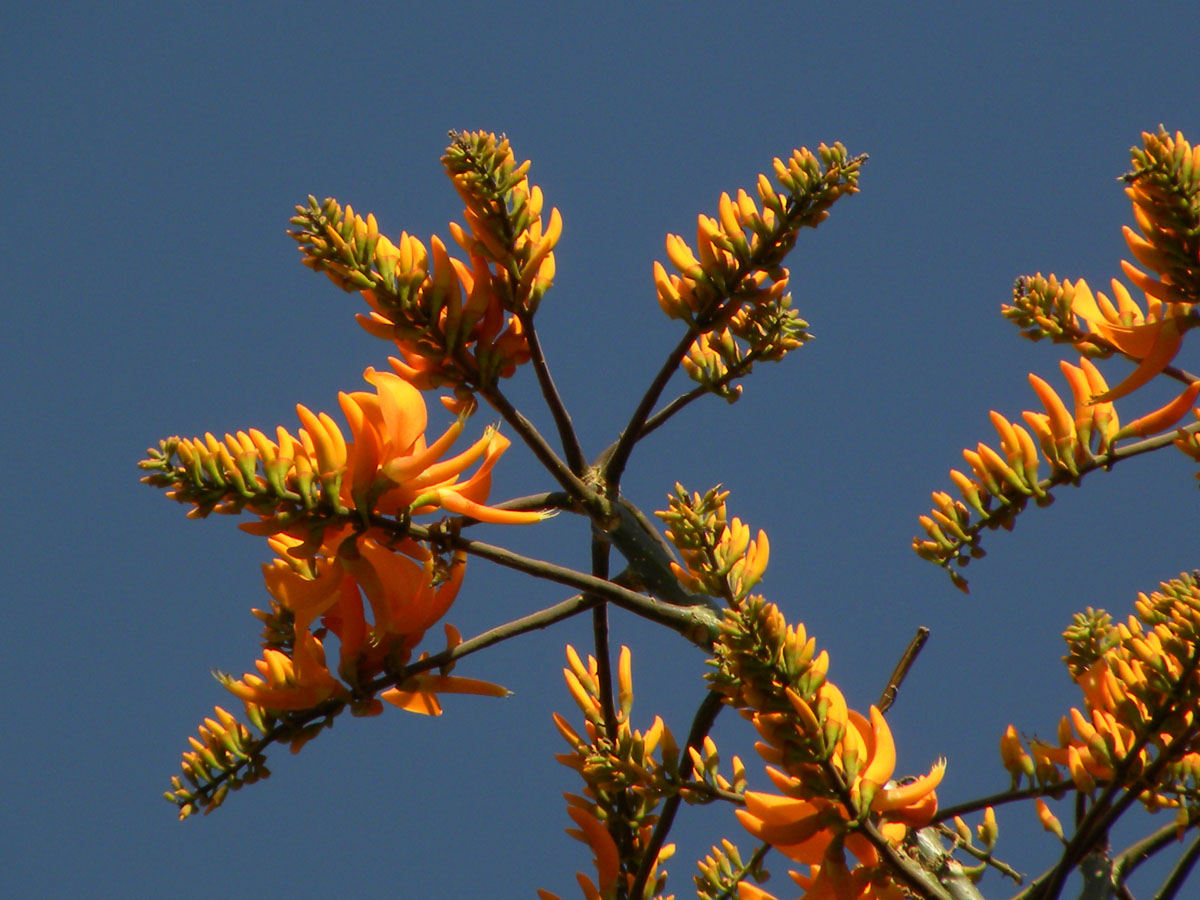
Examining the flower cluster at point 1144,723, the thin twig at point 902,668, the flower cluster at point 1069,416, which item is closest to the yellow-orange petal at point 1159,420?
the flower cluster at point 1069,416

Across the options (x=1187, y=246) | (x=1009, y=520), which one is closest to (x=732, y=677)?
(x=1009, y=520)

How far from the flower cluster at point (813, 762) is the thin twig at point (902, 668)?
525 millimetres

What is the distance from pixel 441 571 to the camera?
1.96 metres

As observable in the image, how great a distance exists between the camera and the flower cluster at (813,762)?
161 cm

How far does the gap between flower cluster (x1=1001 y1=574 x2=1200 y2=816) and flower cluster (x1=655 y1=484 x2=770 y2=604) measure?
57 centimetres

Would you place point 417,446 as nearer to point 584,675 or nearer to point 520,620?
point 520,620

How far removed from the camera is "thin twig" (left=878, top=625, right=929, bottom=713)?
2314mm

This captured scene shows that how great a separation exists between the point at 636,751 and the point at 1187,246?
1101 millimetres

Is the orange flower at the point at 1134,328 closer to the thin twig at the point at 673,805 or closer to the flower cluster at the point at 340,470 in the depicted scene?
the thin twig at the point at 673,805

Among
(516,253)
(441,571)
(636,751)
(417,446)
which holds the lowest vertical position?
(636,751)

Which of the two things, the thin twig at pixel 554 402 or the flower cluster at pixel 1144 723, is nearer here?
the flower cluster at pixel 1144 723

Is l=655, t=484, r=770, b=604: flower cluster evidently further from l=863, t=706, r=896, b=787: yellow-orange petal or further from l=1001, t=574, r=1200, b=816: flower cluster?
l=1001, t=574, r=1200, b=816: flower cluster

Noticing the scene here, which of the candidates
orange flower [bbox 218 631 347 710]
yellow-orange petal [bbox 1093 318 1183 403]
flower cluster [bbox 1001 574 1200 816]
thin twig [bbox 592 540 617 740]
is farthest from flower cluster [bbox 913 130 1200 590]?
orange flower [bbox 218 631 347 710]

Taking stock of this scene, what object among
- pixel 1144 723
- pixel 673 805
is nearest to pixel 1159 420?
pixel 1144 723
